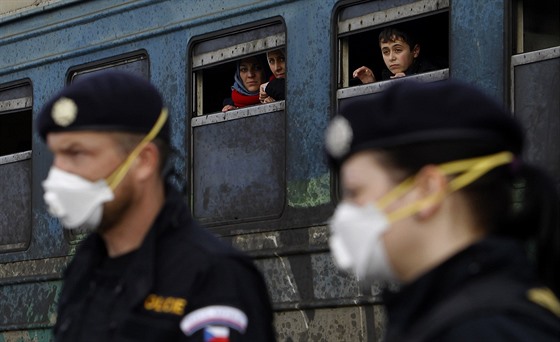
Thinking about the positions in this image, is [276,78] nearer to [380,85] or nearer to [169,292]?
[380,85]

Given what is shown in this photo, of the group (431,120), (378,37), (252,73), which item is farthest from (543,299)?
(252,73)

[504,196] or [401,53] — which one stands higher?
[401,53]

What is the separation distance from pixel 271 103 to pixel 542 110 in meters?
1.79

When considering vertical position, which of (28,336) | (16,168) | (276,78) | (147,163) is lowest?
(28,336)

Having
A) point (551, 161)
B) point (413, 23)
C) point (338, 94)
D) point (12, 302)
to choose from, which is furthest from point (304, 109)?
point (12, 302)

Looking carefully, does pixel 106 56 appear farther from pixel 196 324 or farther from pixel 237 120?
pixel 196 324

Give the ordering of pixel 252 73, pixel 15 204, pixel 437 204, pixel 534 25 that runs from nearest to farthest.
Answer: pixel 437 204, pixel 534 25, pixel 252 73, pixel 15 204

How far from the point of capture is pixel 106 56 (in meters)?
7.96

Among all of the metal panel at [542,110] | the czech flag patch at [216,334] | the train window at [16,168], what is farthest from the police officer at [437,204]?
the train window at [16,168]

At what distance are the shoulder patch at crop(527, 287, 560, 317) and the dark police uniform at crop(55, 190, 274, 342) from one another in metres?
0.96

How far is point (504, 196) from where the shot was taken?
96.0 inches

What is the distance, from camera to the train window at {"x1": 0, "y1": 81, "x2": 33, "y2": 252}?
27.7 ft

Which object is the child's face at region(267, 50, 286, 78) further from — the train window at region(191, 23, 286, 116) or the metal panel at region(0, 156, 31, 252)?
the metal panel at region(0, 156, 31, 252)

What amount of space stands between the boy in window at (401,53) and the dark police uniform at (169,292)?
3.07 metres
